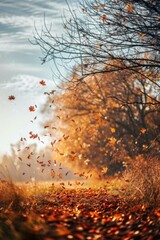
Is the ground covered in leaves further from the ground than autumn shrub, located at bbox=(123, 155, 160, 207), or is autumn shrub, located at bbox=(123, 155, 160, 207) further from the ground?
autumn shrub, located at bbox=(123, 155, 160, 207)

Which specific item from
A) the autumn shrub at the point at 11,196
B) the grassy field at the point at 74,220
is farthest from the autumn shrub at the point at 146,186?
the autumn shrub at the point at 11,196

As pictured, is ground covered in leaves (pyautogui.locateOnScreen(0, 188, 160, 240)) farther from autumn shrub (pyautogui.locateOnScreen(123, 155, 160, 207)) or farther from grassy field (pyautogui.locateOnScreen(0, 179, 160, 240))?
autumn shrub (pyautogui.locateOnScreen(123, 155, 160, 207))

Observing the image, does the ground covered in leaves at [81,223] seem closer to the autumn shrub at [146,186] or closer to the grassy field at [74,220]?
the grassy field at [74,220]

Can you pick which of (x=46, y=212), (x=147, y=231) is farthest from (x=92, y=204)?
(x=147, y=231)

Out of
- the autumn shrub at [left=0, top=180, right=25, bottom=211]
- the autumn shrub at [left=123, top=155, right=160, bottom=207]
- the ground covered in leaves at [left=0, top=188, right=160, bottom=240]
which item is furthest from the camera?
the autumn shrub at [left=123, top=155, right=160, bottom=207]

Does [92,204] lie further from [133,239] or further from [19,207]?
[133,239]

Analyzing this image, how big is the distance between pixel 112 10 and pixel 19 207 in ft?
16.0

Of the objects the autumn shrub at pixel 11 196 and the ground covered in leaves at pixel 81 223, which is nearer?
the ground covered in leaves at pixel 81 223

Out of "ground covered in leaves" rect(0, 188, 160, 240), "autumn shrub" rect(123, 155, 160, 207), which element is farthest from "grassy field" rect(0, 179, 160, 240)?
"autumn shrub" rect(123, 155, 160, 207)

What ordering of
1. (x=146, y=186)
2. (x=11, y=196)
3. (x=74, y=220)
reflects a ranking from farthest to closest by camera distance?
(x=146, y=186) → (x=11, y=196) → (x=74, y=220)

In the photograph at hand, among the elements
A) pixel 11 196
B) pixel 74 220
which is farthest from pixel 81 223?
pixel 11 196

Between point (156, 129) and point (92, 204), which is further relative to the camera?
point (156, 129)

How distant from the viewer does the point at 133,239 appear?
19.6 ft

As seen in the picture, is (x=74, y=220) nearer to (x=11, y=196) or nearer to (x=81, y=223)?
(x=81, y=223)
